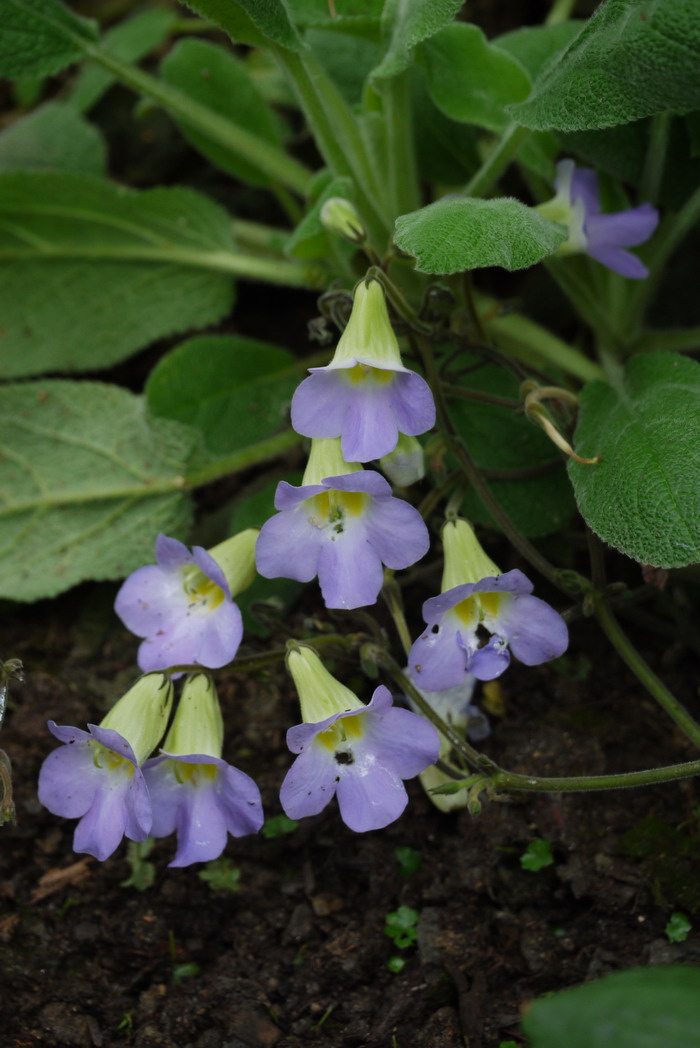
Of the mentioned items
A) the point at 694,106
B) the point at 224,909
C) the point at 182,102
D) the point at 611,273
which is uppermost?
the point at 694,106

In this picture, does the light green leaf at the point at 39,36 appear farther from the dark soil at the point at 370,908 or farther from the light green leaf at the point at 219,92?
the dark soil at the point at 370,908

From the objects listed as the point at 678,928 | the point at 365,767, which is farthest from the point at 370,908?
the point at 678,928

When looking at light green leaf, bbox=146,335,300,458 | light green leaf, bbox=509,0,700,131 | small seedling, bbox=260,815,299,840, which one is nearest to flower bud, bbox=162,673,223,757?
small seedling, bbox=260,815,299,840

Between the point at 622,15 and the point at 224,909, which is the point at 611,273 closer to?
the point at 622,15

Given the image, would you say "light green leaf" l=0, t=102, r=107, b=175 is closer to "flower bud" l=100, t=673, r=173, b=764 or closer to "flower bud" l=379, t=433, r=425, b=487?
"flower bud" l=379, t=433, r=425, b=487

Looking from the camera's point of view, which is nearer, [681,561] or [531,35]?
[681,561]

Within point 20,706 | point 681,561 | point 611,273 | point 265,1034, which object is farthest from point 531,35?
point 265,1034
